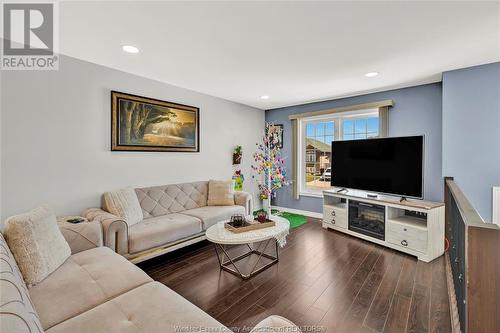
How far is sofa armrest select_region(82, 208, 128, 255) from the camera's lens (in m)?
2.25

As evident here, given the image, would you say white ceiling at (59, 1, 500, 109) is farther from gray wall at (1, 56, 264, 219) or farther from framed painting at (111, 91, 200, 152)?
framed painting at (111, 91, 200, 152)

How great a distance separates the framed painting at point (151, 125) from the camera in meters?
3.02

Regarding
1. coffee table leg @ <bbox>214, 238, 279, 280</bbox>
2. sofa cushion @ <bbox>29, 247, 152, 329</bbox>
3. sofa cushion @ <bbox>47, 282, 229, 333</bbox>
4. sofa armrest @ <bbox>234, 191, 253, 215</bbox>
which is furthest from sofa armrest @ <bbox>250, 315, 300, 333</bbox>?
sofa armrest @ <bbox>234, 191, 253, 215</bbox>

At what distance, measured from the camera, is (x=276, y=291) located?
2.18 m

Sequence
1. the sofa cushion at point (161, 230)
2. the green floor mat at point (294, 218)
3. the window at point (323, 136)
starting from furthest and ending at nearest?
1. the green floor mat at point (294, 218)
2. the window at point (323, 136)
3. the sofa cushion at point (161, 230)

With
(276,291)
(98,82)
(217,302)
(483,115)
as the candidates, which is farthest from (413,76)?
(98,82)

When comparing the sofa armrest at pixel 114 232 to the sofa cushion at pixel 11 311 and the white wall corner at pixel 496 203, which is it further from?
the white wall corner at pixel 496 203

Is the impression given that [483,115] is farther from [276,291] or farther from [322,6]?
[276,291]

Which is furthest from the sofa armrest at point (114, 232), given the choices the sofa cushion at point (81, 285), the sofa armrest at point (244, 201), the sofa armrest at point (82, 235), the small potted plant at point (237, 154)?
the small potted plant at point (237, 154)

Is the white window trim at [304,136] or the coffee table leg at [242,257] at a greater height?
the white window trim at [304,136]

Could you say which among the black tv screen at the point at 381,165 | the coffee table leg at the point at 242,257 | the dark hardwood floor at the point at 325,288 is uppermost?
the black tv screen at the point at 381,165

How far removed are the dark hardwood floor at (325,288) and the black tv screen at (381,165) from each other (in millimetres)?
918

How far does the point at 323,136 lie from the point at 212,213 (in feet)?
9.26

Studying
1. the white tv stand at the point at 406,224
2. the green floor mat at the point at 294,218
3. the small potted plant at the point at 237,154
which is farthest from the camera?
the small potted plant at the point at 237,154
